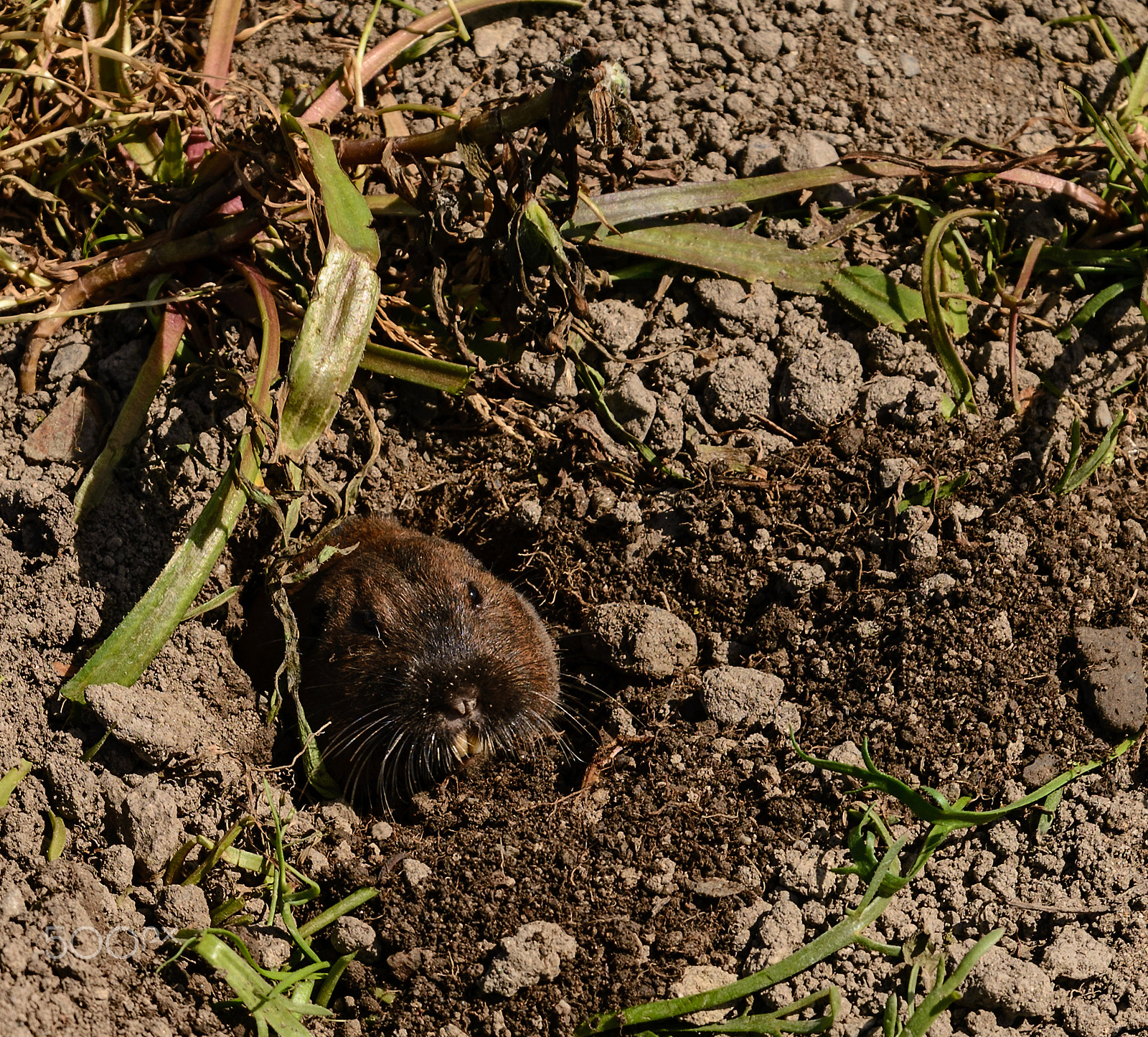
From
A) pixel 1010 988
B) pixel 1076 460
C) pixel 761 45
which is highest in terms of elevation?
pixel 761 45

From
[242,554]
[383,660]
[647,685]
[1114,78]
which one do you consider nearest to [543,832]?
[647,685]

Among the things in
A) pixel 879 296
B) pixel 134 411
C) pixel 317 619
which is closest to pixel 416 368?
pixel 134 411

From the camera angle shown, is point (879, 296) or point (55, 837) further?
point (879, 296)

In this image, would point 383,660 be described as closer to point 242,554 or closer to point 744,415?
point 242,554

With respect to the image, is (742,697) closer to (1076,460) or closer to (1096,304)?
(1076,460)

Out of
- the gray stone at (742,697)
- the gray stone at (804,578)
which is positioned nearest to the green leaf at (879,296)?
the gray stone at (804,578)

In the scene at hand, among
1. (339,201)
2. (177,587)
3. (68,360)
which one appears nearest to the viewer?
(177,587)

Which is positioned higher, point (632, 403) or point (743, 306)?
point (743, 306)
